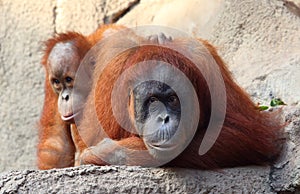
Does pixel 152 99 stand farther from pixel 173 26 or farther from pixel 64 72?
pixel 173 26

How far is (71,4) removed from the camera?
16.5 ft

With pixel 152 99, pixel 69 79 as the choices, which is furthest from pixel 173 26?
pixel 152 99

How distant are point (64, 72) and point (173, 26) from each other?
1188mm

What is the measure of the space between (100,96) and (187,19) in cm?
148

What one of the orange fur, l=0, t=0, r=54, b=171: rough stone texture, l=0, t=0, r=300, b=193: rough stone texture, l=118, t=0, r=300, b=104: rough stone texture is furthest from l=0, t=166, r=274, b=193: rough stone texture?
l=0, t=0, r=54, b=171: rough stone texture

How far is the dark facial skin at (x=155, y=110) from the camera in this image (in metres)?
2.80

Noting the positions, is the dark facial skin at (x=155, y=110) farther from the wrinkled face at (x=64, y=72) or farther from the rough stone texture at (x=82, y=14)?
the rough stone texture at (x=82, y=14)

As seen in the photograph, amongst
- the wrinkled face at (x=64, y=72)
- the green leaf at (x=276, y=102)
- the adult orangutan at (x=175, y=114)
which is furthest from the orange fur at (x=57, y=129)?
the green leaf at (x=276, y=102)

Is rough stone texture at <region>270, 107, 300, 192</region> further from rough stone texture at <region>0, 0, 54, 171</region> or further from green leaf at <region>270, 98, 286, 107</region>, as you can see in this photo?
rough stone texture at <region>0, 0, 54, 171</region>

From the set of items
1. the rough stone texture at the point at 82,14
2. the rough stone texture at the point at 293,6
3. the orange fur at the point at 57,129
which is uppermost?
the rough stone texture at the point at 293,6

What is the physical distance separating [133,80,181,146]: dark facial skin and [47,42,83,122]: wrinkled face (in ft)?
2.39

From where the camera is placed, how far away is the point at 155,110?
9.41ft

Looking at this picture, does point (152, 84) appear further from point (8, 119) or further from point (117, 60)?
point (8, 119)

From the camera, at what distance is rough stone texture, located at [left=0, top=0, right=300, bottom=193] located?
283cm
